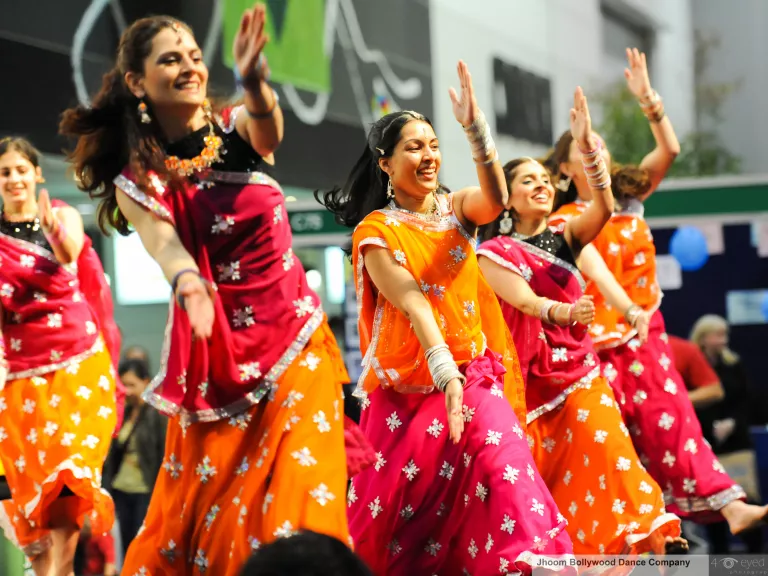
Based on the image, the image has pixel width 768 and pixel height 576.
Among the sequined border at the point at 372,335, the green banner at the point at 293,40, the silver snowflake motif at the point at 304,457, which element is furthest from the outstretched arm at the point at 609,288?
the green banner at the point at 293,40

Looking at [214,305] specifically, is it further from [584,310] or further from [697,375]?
[697,375]

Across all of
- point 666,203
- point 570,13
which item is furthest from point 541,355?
point 570,13

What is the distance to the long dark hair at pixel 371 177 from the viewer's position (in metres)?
4.59

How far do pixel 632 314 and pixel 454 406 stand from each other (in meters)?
1.69

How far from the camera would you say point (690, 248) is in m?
8.74

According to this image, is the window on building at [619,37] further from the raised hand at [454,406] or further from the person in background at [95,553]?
the raised hand at [454,406]

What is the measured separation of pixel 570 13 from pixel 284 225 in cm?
1478

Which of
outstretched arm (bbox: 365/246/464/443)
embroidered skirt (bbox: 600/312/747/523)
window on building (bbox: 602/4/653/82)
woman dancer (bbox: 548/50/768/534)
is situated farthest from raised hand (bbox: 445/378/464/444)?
window on building (bbox: 602/4/653/82)

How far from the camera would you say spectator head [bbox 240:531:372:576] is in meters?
2.00

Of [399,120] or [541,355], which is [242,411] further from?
[541,355]

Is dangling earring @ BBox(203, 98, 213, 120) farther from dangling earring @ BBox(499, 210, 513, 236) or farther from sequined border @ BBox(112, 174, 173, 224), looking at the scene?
dangling earring @ BBox(499, 210, 513, 236)

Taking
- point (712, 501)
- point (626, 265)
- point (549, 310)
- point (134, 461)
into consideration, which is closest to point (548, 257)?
point (549, 310)

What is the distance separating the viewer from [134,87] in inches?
153

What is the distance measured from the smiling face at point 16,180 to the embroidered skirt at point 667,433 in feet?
8.90
